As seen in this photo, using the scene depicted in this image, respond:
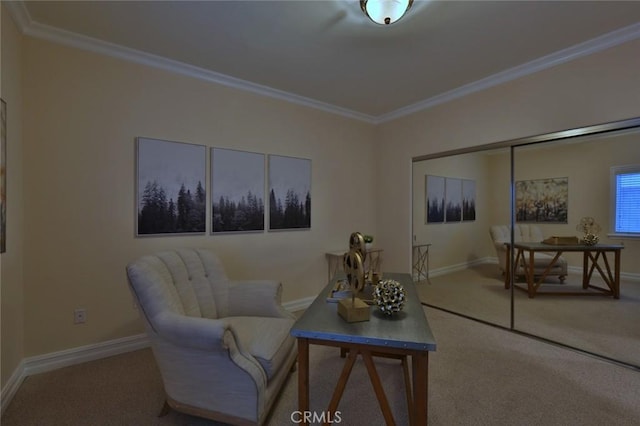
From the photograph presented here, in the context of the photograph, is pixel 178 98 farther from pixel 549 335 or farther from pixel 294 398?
pixel 549 335

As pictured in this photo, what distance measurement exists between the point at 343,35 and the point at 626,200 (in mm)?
2700

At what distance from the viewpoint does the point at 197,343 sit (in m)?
1.45

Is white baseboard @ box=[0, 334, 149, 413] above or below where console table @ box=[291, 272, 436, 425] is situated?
below

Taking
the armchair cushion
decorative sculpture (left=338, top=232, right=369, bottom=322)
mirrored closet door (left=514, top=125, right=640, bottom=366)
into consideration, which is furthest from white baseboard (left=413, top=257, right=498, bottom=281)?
the armchair cushion

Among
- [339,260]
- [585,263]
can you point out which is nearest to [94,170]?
[339,260]

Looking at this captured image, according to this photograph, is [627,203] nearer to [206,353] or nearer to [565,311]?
[565,311]

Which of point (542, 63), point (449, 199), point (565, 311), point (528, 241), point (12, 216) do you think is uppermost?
point (542, 63)

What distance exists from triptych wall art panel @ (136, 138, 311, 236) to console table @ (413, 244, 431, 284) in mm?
1562

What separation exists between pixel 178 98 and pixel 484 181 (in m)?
3.32

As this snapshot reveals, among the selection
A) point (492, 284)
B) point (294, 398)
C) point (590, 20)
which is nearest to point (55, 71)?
point (294, 398)

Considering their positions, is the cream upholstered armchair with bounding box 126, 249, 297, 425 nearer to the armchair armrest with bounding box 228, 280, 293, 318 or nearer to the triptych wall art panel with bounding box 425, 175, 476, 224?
the armchair armrest with bounding box 228, 280, 293, 318

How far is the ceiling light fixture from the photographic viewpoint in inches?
67.1

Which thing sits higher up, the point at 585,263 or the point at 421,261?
the point at 585,263

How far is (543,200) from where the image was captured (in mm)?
2762
